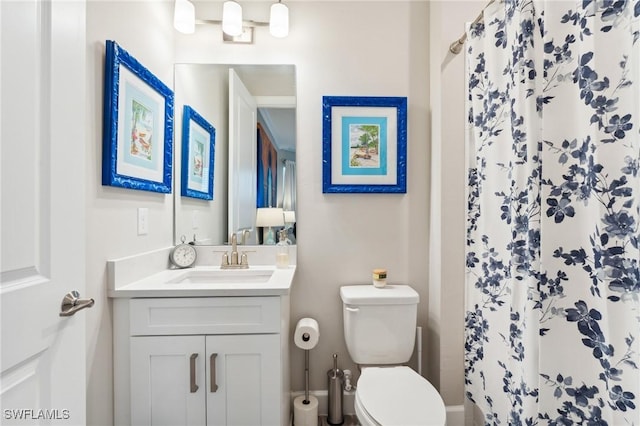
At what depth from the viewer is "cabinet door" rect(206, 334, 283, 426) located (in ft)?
4.18

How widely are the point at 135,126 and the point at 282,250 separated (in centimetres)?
95

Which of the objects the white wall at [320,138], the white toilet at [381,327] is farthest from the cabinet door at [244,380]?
the white wall at [320,138]

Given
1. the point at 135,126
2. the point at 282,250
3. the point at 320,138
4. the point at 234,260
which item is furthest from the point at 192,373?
the point at 320,138

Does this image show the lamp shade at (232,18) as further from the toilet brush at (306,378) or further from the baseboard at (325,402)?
the baseboard at (325,402)

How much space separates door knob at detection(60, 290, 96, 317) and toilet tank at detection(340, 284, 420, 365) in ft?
3.71

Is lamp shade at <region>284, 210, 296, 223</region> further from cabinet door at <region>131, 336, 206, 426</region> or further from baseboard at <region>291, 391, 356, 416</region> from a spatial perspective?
baseboard at <region>291, 391, 356, 416</region>

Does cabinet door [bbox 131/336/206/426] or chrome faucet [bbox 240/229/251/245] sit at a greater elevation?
chrome faucet [bbox 240/229/251/245]

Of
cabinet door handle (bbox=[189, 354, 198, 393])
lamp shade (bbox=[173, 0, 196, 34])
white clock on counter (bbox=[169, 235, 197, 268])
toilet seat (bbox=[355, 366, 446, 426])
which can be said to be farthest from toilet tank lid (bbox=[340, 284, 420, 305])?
lamp shade (bbox=[173, 0, 196, 34])

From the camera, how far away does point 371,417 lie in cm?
117

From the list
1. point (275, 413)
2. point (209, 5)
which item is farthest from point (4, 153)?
point (209, 5)

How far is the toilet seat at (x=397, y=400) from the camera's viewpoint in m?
1.15

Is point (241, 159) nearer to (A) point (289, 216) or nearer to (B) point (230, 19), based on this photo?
(A) point (289, 216)

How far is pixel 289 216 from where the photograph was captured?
Result: 6.01 ft

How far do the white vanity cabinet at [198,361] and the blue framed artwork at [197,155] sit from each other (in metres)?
0.74
